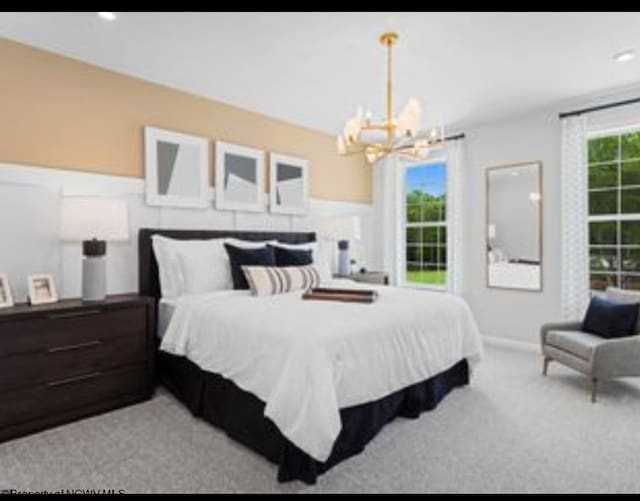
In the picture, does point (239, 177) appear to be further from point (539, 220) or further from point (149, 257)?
point (539, 220)

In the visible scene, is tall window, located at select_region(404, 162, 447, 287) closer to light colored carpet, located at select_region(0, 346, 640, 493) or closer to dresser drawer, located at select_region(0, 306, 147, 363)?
light colored carpet, located at select_region(0, 346, 640, 493)

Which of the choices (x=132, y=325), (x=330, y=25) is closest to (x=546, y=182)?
(x=330, y=25)

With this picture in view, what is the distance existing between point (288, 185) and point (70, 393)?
119 inches

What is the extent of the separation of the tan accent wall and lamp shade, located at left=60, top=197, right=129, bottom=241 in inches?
18.4

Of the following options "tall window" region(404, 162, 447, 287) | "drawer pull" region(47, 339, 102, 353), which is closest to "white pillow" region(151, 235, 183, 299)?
"drawer pull" region(47, 339, 102, 353)

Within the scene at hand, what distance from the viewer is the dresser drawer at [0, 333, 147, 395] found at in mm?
2484

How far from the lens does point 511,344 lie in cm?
475

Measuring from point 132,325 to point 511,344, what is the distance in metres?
4.07

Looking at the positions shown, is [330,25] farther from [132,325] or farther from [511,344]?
[511,344]

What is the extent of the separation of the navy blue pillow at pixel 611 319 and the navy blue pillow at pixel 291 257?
258 centimetres

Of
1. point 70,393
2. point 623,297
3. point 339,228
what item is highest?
point 339,228

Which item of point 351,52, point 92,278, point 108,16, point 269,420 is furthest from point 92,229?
point 351,52

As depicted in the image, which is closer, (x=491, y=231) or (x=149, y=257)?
(x=149, y=257)

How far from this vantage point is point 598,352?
121 inches
